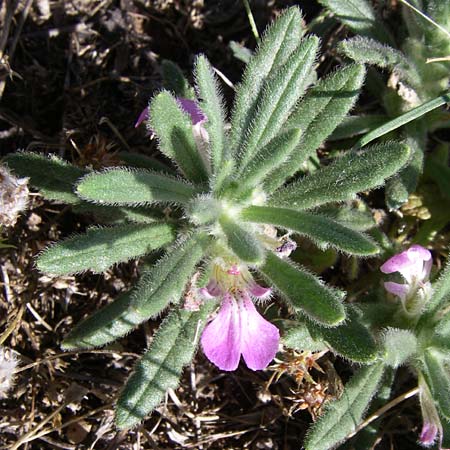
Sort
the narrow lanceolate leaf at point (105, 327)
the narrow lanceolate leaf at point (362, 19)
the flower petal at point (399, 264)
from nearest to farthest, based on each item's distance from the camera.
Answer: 1. the flower petal at point (399, 264)
2. the narrow lanceolate leaf at point (105, 327)
3. the narrow lanceolate leaf at point (362, 19)

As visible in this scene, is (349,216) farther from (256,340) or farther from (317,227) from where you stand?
(256,340)

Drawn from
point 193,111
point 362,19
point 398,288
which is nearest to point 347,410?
point 398,288

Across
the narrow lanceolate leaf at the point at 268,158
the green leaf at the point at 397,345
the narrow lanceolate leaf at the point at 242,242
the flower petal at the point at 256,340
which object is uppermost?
the narrow lanceolate leaf at the point at 268,158

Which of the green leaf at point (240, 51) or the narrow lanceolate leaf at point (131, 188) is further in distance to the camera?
the green leaf at point (240, 51)

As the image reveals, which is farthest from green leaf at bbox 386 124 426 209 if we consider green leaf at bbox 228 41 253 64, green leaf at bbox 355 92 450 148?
green leaf at bbox 228 41 253 64

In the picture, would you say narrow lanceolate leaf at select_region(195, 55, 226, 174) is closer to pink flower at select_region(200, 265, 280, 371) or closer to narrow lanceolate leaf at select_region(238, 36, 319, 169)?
narrow lanceolate leaf at select_region(238, 36, 319, 169)

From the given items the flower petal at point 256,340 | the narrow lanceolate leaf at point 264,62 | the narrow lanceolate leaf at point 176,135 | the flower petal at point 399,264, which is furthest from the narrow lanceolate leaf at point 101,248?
the flower petal at point 399,264

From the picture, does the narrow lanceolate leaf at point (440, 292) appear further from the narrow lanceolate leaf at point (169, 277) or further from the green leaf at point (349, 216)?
the narrow lanceolate leaf at point (169, 277)
